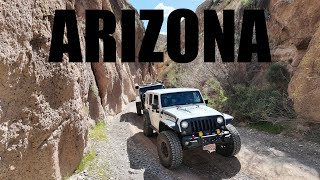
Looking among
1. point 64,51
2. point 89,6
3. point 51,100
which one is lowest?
point 51,100

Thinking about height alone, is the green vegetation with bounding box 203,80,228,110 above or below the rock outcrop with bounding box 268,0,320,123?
below

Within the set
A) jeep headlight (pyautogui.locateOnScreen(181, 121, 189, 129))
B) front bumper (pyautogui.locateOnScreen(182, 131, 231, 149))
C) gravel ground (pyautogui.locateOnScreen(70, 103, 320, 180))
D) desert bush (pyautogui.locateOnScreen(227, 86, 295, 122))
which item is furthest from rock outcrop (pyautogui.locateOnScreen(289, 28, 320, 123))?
jeep headlight (pyautogui.locateOnScreen(181, 121, 189, 129))

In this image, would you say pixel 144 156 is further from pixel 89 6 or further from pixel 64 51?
pixel 89 6

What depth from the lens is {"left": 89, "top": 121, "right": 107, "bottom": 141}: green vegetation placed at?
33.7 feet

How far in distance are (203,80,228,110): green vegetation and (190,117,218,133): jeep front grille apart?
752 cm

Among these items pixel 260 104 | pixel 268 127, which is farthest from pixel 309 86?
pixel 268 127

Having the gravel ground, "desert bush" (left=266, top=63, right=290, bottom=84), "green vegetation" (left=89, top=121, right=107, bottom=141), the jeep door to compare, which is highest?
"desert bush" (left=266, top=63, right=290, bottom=84)

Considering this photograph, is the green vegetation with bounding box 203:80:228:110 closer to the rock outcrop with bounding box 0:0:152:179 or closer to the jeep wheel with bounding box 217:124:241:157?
the jeep wheel with bounding box 217:124:241:157

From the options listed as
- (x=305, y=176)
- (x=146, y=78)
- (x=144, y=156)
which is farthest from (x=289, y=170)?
(x=146, y=78)

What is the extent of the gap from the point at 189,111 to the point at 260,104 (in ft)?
18.6

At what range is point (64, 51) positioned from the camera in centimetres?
699

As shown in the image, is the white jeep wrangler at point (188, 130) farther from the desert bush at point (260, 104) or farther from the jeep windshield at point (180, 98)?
the desert bush at point (260, 104)

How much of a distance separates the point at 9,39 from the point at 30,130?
1.88 meters

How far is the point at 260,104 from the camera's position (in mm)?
12469
